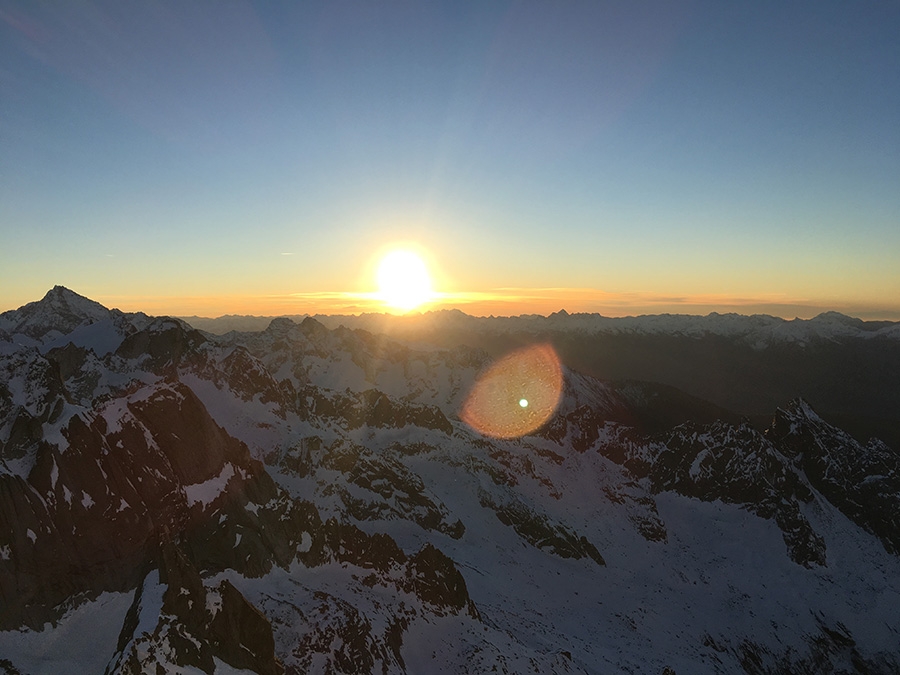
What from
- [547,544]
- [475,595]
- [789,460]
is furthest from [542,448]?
[475,595]

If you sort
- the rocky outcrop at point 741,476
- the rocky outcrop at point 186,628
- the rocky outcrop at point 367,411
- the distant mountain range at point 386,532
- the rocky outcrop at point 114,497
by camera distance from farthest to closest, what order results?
the rocky outcrop at point 367,411, the rocky outcrop at point 741,476, the distant mountain range at point 386,532, the rocky outcrop at point 114,497, the rocky outcrop at point 186,628

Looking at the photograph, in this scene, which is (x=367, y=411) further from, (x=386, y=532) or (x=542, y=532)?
(x=542, y=532)

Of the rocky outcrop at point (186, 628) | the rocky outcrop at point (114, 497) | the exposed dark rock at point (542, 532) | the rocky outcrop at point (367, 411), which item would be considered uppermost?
the rocky outcrop at point (114, 497)

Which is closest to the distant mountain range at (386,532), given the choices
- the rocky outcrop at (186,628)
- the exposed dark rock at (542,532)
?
the rocky outcrop at (186,628)

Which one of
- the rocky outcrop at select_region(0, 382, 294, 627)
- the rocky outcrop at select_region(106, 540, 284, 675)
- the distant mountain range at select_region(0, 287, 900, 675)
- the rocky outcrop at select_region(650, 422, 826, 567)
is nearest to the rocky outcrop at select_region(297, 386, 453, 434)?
the distant mountain range at select_region(0, 287, 900, 675)

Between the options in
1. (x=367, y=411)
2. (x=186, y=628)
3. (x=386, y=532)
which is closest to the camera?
(x=186, y=628)

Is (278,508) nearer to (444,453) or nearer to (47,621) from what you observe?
(47,621)

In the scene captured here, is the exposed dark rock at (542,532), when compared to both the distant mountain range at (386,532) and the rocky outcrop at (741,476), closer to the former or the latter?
the distant mountain range at (386,532)

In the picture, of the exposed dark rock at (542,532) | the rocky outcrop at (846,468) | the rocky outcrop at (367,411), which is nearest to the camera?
the exposed dark rock at (542,532)

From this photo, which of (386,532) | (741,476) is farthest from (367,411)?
(741,476)
